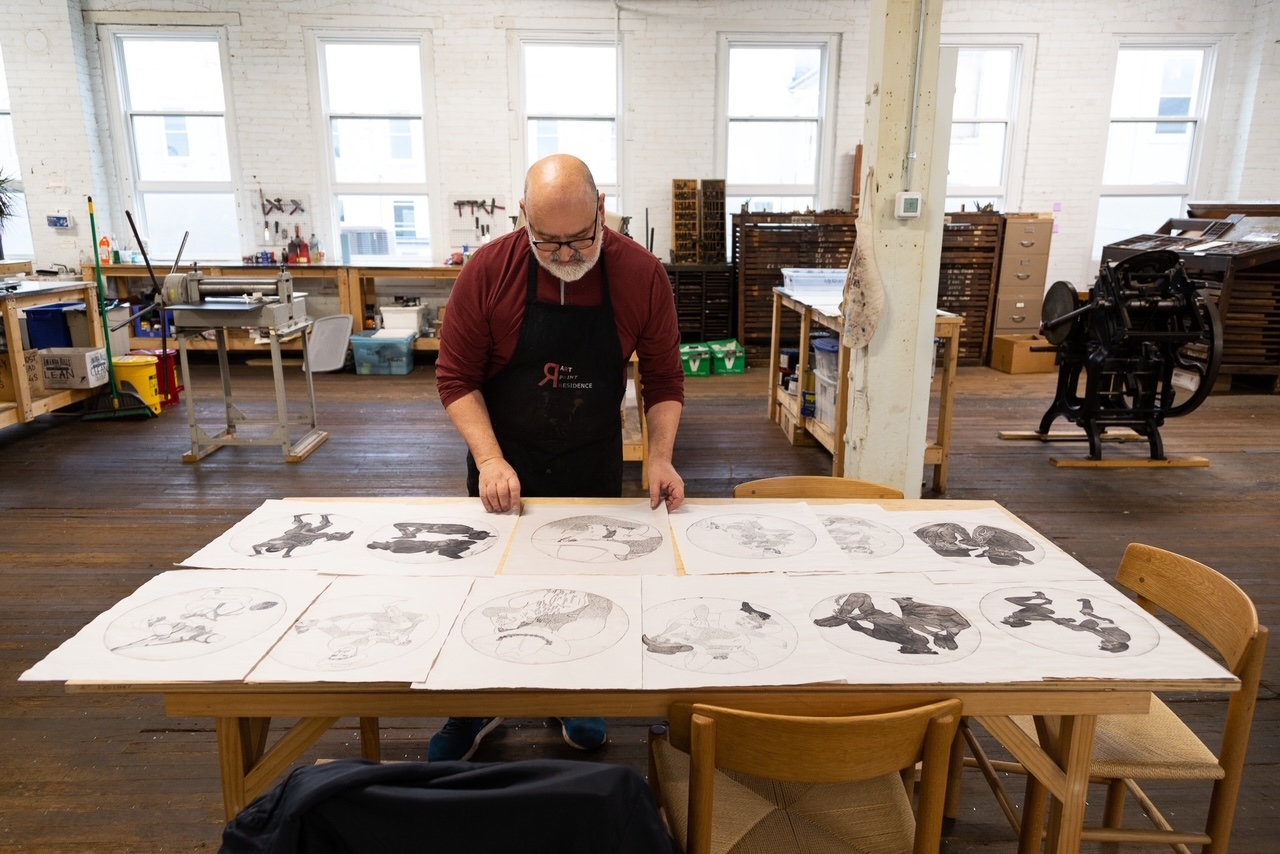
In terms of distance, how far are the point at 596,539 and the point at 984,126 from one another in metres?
7.95

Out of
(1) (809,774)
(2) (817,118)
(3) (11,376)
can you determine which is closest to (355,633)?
(1) (809,774)

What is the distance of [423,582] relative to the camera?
1609mm

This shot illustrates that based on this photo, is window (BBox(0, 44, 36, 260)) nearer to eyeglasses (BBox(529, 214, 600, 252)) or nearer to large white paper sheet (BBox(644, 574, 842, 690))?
eyeglasses (BBox(529, 214, 600, 252))

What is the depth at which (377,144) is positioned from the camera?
8.05 m

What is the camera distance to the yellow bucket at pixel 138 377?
5906 mm

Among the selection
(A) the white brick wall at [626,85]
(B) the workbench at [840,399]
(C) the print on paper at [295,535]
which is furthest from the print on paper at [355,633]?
(A) the white brick wall at [626,85]

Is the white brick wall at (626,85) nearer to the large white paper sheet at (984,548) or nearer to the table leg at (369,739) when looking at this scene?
the large white paper sheet at (984,548)

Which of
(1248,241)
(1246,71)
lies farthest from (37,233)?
(1246,71)

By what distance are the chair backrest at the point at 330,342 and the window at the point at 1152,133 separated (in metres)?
7.47

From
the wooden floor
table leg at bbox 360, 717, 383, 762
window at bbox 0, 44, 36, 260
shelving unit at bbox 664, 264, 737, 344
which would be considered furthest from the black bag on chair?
window at bbox 0, 44, 36, 260

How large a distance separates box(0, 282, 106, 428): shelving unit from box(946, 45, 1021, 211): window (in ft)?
24.3

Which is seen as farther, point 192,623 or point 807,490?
point 807,490

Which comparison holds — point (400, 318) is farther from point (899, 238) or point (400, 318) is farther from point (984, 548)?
point (984, 548)

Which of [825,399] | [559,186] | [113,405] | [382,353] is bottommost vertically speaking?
[113,405]
